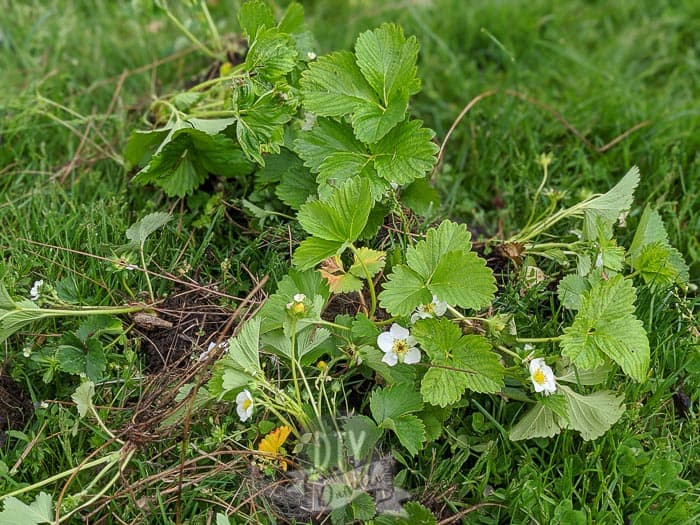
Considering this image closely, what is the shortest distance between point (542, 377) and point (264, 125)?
919mm

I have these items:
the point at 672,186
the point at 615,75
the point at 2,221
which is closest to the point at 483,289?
the point at 672,186

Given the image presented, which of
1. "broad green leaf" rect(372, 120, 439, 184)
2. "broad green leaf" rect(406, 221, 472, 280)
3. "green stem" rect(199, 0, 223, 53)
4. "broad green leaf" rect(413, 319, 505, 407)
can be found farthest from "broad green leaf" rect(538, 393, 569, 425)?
"green stem" rect(199, 0, 223, 53)

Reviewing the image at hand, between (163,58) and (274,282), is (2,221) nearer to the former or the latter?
(274,282)

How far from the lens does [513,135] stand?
269 cm

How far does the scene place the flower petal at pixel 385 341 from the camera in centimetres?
171

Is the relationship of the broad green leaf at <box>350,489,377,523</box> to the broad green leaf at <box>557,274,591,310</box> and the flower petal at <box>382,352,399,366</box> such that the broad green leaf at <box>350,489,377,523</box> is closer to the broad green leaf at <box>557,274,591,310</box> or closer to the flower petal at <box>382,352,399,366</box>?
the flower petal at <box>382,352,399,366</box>

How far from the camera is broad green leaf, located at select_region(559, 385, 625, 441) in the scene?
1.72 metres

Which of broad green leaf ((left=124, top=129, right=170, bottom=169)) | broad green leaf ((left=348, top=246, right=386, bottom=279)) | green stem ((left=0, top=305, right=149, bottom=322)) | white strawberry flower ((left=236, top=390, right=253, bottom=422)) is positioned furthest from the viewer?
broad green leaf ((left=124, top=129, right=170, bottom=169))

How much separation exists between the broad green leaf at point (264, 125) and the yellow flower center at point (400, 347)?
59 cm

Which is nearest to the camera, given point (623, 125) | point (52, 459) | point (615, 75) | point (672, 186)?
point (52, 459)

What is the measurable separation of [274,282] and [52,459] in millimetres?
678

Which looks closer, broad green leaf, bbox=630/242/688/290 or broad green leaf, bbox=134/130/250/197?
broad green leaf, bbox=630/242/688/290

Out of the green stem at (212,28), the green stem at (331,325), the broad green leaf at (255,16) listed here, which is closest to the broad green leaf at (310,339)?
the green stem at (331,325)

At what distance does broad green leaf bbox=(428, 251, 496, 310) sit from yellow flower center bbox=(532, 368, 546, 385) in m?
0.20
